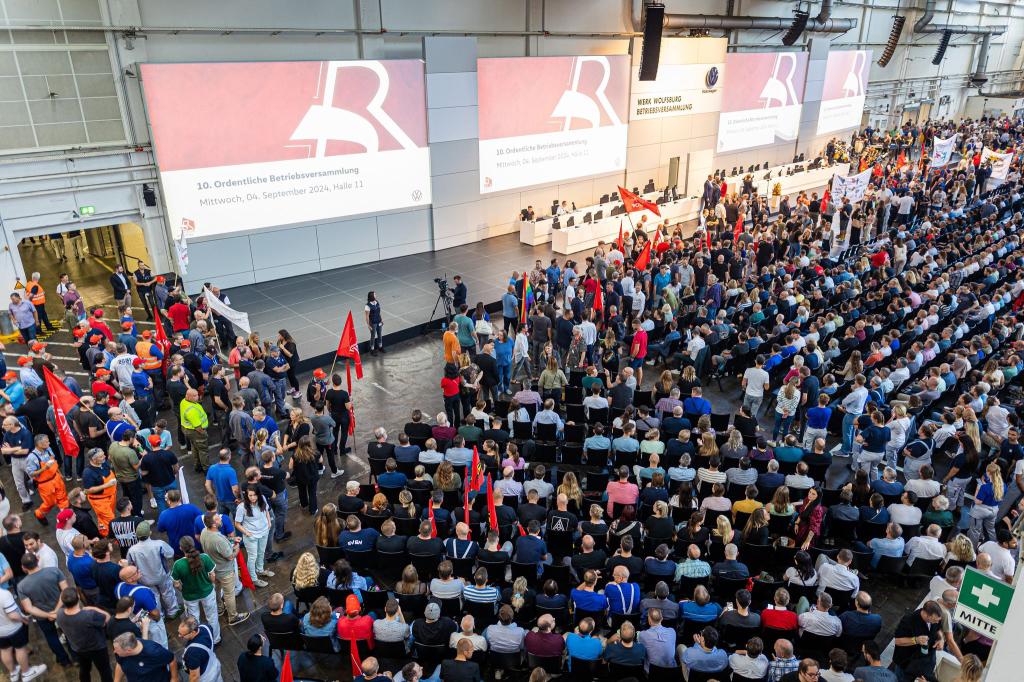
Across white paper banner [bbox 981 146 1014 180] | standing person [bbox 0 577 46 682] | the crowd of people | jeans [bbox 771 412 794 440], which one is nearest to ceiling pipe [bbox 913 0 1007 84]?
white paper banner [bbox 981 146 1014 180]

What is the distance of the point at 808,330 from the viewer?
40.7 feet

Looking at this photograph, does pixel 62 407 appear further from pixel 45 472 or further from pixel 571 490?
pixel 571 490

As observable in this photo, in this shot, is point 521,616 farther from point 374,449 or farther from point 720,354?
point 720,354

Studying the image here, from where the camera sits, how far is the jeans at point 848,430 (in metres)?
9.81

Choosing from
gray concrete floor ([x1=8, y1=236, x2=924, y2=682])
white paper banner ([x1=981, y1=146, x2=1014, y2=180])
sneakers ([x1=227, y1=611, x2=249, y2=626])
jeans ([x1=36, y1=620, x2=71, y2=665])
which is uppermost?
white paper banner ([x1=981, y1=146, x2=1014, y2=180])

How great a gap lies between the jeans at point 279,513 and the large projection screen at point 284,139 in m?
9.98

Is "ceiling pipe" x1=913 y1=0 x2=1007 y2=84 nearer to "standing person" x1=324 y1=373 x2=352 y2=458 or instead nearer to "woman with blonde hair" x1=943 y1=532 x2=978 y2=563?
"woman with blonde hair" x1=943 y1=532 x2=978 y2=563

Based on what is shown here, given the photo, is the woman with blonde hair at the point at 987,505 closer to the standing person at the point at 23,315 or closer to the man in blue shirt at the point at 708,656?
the man in blue shirt at the point at 708,656

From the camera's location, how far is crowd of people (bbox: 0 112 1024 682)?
233 inches

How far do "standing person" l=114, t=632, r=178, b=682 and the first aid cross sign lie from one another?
564cm

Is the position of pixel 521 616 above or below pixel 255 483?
below

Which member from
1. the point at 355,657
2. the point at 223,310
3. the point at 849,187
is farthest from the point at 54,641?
the point at 849,187

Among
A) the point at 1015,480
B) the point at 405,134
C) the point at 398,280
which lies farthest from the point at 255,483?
the point at 405,134

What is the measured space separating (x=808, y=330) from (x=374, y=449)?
8403mm
